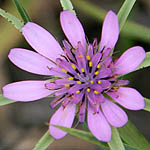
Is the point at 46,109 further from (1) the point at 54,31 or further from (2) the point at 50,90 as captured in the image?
(2) the point at 50,90

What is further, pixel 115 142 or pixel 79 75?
pixel 79 75

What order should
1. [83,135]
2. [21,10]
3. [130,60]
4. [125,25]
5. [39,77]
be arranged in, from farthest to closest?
[39,77]
[125,25]
[21,10]
[130,60]
[83,135]

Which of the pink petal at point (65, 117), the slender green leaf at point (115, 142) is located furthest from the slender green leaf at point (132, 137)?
the pink petal at point (65, 117)

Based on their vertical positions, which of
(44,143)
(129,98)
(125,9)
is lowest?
(44,143)

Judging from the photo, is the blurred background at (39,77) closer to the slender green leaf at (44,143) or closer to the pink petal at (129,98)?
the pink petal at (129,98)

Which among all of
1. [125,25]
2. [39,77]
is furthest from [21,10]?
[39,77]

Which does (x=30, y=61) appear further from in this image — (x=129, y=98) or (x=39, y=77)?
(x=39, y=77)

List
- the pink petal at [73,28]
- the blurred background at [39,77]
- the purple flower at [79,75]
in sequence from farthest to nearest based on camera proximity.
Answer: the blurred background at [39,77]
the pink petal at [73,28]
the purple flower at [79,75]
